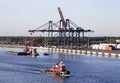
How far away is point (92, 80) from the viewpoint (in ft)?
167

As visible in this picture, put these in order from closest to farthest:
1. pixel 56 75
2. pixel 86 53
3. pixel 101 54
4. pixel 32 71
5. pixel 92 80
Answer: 1. pixel 92 80
2. pixel 56 75
3. pixel 32 71
4. pixel 101 54
5. pixel 86 53

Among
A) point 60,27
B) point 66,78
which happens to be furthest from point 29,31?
point 66,78

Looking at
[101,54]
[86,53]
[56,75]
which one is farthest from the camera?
[86,53]

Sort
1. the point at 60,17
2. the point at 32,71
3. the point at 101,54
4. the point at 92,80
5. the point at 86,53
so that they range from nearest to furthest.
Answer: the point at 92,80 → the point at 32,71 → the point at 101,54 → the point at 86,53 → the point at 60,17

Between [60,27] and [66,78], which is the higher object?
[60,27]

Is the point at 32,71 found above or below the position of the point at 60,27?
below

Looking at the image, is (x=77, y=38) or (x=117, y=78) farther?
(x=77, y=38)

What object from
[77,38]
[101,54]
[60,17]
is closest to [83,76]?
[101,54]

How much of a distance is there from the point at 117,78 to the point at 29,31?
338 ft

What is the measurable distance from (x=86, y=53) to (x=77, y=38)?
117ft

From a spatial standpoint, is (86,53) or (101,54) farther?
(86,53)

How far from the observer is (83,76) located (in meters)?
55.1

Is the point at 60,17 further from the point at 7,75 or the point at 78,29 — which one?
the point at 7,75

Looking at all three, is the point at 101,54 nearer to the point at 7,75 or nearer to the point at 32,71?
the point at 32,71
